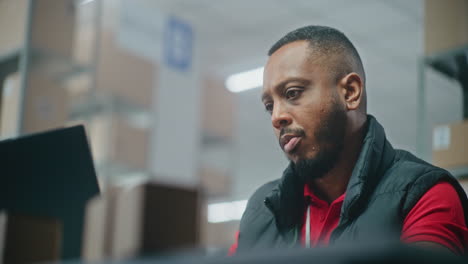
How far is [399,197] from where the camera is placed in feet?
3.14

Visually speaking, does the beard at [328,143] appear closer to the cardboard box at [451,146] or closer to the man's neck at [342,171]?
the man's neck at [342,171]

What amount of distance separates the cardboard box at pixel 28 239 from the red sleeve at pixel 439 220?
0.57 metres

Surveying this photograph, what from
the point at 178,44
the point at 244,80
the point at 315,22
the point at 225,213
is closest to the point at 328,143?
the point at 178,44

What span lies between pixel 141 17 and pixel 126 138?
120 cm

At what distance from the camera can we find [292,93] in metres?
1.08

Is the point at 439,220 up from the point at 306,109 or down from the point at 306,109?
down

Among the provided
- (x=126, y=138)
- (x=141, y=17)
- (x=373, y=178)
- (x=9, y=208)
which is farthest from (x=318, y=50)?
(x=141, y=17)

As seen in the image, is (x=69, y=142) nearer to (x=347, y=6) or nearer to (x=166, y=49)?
(x=166, y=49)

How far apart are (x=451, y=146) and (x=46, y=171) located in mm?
1297

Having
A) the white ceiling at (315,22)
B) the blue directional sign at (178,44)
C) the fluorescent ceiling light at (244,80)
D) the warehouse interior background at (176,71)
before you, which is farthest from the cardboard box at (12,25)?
the fluorescent ceiling light at (244,80)

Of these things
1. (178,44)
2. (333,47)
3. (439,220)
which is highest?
(178,44)

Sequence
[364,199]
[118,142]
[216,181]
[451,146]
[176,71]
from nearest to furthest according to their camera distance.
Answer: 1. [364,199]
2. [451,146]
3. [118,142]
4. [176,71]
5. [216,181]

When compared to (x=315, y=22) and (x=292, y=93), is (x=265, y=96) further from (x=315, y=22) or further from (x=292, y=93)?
(x=315, y=22)

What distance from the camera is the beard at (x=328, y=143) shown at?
1081mm
